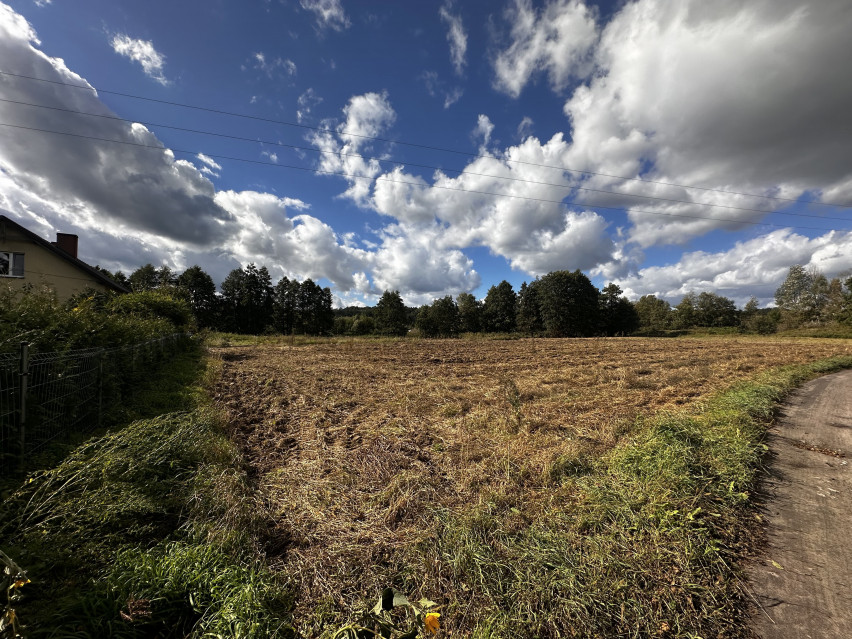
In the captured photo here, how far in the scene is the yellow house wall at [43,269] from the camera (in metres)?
16.9

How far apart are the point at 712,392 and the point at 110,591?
405 inches

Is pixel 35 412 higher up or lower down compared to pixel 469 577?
higher up

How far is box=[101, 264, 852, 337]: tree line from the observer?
4338 cm

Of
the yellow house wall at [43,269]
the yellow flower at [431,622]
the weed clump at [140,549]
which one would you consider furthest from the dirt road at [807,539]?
the yellow house wall at [43,269]

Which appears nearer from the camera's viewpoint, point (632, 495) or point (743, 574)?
point (743, 574)

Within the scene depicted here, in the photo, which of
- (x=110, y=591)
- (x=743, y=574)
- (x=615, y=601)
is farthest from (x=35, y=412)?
(x=743, y=574)

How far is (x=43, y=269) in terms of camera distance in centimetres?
1805

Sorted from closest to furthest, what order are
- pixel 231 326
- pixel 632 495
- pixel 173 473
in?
pixel 632 495 → pixel 173 473 → pixel 231 326

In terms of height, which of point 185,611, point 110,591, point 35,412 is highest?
point 35,412

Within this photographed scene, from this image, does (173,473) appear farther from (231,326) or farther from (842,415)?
(231,326)

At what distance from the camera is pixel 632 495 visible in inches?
122

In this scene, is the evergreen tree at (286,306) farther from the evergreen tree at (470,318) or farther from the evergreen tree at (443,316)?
the evergreen tree at (470,318)

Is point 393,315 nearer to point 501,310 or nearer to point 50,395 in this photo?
point 501,310

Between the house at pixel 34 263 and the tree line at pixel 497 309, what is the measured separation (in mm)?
24512
